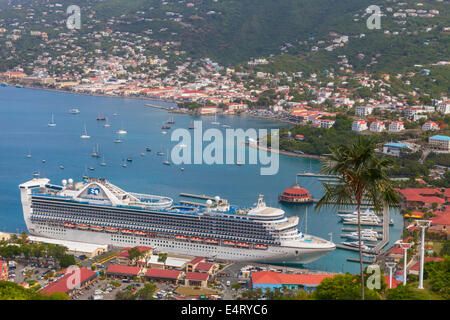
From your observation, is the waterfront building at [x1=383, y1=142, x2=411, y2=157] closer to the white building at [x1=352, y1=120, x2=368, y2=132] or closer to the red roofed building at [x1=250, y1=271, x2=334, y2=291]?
the white building at [x1=352, y1=120, x2=368, y2=132]

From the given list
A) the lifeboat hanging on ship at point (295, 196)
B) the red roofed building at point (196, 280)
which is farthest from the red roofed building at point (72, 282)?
the lifeboat hanging on ship at point (295, 196)

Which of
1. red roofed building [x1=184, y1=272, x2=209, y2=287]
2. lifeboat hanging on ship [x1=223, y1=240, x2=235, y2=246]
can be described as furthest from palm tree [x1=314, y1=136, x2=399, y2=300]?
lifeboat hanging on ship [x1=223, y1=240, x2=235, y2=246]

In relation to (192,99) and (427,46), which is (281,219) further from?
(427,46)

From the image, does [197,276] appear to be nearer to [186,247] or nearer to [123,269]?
[123,269]

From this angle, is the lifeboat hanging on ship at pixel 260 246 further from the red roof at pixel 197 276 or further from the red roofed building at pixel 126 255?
the red roofed building at pixel 126 255

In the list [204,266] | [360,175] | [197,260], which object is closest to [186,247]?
[197,260]
